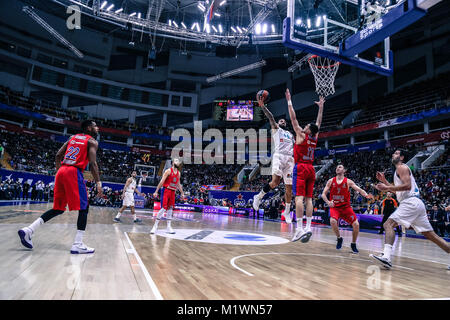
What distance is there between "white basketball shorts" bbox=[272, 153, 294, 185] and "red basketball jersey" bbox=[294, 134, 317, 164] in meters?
0.35

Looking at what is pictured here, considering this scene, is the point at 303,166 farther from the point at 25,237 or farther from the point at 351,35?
the point at 351,35

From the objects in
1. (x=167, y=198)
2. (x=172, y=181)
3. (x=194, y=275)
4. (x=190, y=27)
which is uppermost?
(x=190, y=27)

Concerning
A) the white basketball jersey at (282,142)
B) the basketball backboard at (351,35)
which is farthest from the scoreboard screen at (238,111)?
the white basketball jersey at (282,142)

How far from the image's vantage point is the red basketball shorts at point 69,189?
174 inches

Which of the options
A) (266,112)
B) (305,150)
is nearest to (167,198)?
(266,112)

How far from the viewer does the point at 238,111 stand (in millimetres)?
33062

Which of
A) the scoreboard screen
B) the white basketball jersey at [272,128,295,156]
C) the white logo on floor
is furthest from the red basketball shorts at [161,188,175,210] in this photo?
the scoreboard screen

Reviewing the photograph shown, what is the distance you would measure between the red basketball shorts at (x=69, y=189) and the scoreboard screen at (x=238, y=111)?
29.0 meters

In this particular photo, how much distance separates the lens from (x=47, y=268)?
3.40 metres

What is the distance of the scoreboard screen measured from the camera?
32750 millimetres

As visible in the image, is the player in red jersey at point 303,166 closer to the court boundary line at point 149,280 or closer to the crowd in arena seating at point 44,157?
the court boundary line at point 149,280

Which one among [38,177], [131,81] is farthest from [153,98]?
[38,177]

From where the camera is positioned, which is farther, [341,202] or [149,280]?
[341,202]

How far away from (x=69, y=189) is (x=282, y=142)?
3.89 metres
